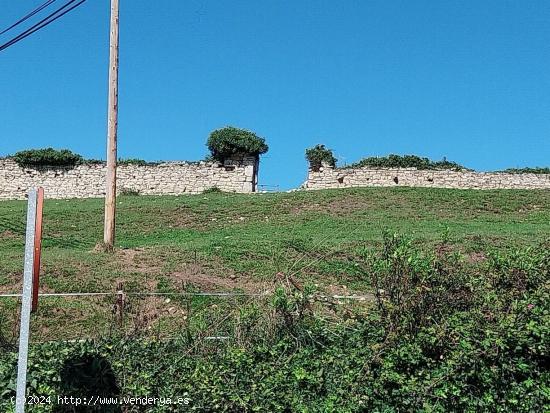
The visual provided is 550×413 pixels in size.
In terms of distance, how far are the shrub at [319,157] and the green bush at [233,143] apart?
2.15m

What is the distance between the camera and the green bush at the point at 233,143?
1118 inches

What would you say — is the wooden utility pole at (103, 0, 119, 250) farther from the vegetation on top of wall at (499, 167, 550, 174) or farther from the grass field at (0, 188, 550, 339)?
the vegetation on top of wall at (499, 167, 550, 174)

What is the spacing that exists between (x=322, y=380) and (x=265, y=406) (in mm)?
520

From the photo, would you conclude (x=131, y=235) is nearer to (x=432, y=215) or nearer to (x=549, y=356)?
(x=432, y=215)

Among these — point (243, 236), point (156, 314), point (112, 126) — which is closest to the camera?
point (156, 314)

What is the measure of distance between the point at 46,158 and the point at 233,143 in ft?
28.4

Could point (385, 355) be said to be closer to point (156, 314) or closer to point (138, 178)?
point (156, 314)

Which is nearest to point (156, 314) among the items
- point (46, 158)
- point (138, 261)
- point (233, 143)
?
point (138, 261)

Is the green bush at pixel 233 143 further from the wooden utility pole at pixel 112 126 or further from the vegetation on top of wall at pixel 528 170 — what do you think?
the wooden utility pole at pixel 112 126

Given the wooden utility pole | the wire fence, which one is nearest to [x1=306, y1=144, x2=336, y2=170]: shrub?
the wooden utility pole

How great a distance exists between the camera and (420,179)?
2734 cm

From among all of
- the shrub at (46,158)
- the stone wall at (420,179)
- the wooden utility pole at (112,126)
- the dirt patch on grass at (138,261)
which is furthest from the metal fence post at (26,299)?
the shrub at (46,158)

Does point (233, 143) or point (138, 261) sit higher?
point (233, 143)

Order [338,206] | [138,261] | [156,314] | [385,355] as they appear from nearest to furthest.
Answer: [385,355] → [156,314] → [138,261] → [338,206]
